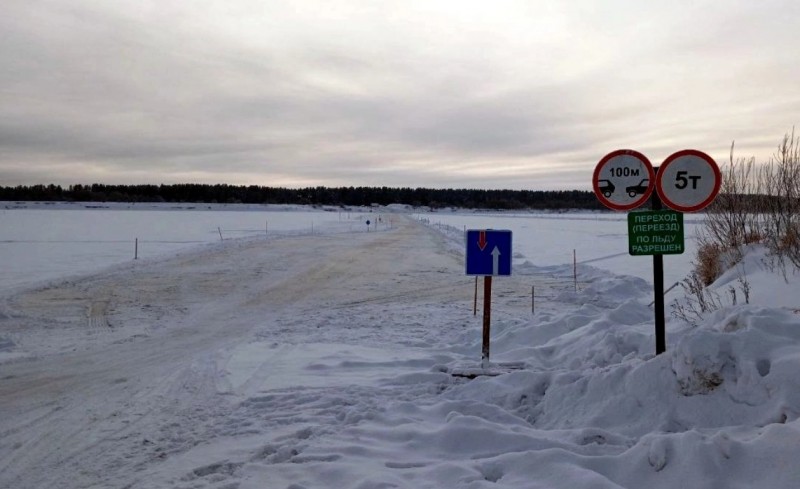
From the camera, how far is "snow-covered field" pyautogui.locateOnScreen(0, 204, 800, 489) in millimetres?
4406

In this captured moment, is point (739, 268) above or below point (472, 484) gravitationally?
above

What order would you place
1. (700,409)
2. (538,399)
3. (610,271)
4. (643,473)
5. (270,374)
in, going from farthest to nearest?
(610,271) < (270,374) < (538,399) < (700,409) < (643,473)

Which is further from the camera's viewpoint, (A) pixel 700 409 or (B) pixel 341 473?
(A) pixel 700 409

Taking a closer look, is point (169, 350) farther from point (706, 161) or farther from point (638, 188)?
point (706, 161)

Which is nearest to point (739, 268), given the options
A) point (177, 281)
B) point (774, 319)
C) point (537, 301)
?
point (537, 301)

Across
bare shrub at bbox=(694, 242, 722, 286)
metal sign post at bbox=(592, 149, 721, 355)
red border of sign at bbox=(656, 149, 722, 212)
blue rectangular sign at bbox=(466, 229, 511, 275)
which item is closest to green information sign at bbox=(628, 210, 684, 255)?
metal sign post at bbox=(592, 149, 721, 355)

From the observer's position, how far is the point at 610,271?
19.8 meters

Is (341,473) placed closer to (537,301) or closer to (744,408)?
(744,408)

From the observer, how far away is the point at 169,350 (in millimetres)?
9023

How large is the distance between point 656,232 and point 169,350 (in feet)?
21.7

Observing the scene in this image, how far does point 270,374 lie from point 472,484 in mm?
3996

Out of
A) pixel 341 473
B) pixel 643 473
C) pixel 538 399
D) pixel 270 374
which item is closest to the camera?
pixel 643 473

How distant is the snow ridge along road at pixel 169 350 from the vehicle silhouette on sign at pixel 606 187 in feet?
10.5

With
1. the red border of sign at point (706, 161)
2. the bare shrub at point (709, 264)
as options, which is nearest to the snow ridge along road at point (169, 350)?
the red border of sign at point (706, 161)
